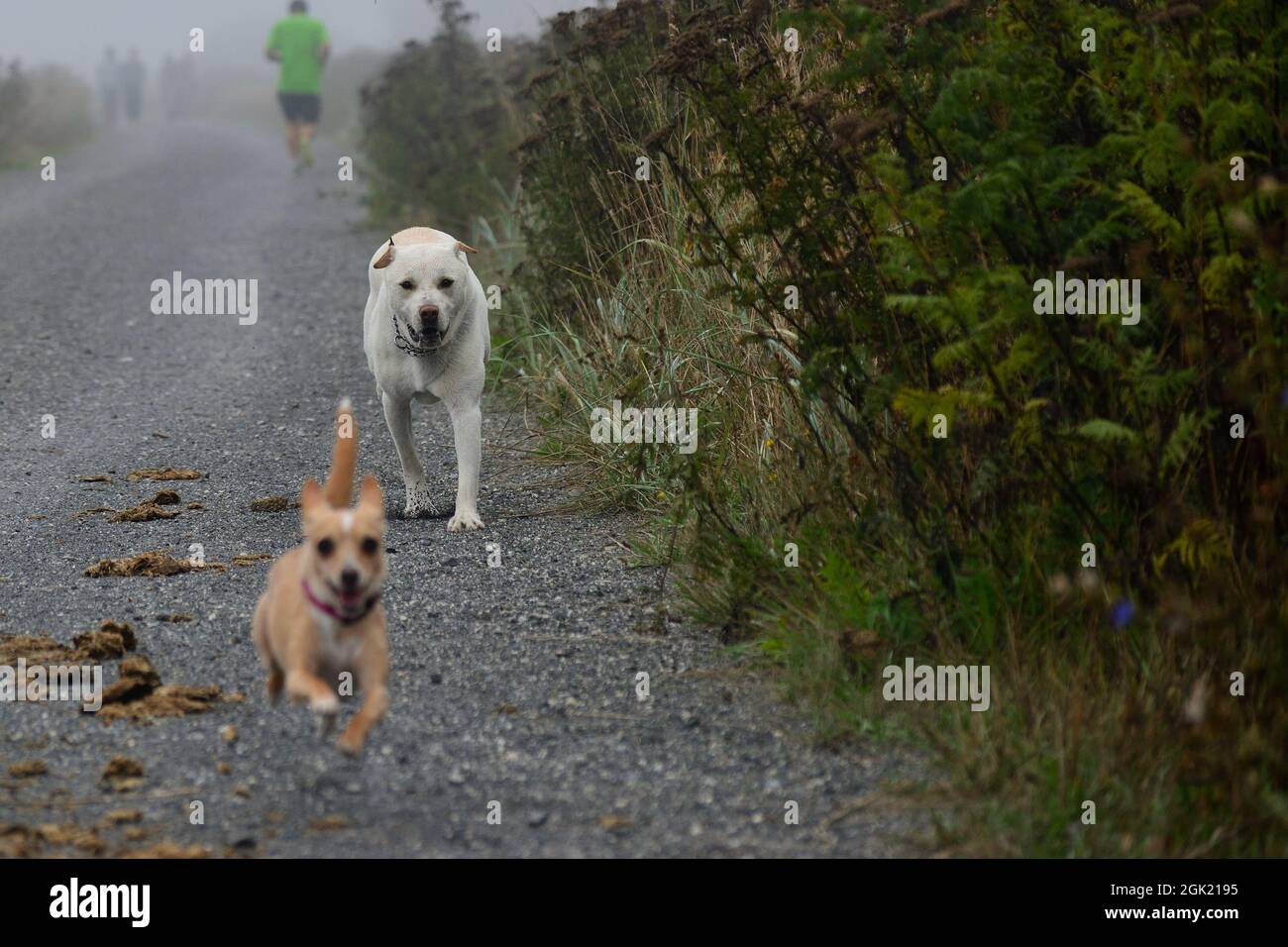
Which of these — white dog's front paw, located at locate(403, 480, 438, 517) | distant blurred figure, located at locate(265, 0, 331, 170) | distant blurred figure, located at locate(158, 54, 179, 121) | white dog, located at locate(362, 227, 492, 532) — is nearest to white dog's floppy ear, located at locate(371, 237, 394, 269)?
white dog, located at locate(362, 227, 492, 532)

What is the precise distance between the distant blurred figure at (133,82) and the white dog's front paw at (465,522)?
43.6m

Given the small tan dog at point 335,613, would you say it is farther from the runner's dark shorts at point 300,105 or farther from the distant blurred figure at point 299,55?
the runner's dark shorts at point 300,105

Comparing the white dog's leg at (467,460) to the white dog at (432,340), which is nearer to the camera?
the white dog at (432,340)

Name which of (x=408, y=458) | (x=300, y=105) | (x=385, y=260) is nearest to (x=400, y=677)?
(x=408, y=458)

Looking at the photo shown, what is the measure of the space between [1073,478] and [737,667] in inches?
46.2

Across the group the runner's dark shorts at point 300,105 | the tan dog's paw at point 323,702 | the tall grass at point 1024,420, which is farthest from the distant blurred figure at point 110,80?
the tan dog's paw at point 323,702

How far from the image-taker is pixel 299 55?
23281mm

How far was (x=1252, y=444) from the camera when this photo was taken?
158 inches

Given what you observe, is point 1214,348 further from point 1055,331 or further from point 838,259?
point 838,259

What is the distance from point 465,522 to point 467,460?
261mm

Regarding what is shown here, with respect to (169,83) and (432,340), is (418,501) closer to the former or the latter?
(432,340)

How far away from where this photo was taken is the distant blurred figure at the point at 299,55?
2330 centimetres

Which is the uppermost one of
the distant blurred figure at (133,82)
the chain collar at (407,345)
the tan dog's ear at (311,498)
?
the distant blurred figure at (133,82)

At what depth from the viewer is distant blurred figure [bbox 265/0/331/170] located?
23297 millimetres
